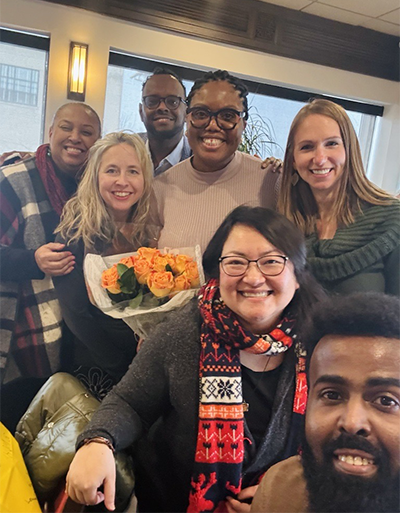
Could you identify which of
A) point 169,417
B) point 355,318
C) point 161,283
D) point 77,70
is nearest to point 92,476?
point 169,417

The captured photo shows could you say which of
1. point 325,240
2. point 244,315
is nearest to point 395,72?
point 325,240

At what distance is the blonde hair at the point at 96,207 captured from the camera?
119 centimetres

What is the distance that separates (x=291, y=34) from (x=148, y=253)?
2.29ft

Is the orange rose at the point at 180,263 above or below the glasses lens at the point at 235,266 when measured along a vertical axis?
below

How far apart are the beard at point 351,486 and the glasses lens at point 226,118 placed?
0.77m

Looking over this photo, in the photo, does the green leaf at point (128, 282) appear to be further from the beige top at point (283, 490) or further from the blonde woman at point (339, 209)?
the beige top at point (283, 490)

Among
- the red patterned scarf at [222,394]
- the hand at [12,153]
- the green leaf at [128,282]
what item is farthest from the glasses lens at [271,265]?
the hand at [12,153]

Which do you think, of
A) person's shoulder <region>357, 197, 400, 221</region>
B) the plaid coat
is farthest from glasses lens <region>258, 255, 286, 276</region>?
the plaid coat

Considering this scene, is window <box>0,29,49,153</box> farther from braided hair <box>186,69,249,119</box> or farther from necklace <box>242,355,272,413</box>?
necklace <box>242,355,272,413</box>

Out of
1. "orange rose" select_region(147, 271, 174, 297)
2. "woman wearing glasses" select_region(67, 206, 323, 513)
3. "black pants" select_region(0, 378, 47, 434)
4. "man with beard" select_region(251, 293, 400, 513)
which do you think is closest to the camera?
"man with beard" select_region(251, 293, 400, 513)

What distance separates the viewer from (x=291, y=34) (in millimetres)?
1214

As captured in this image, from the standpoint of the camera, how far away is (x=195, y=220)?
3.84 feet

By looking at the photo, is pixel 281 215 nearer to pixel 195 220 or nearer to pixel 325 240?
pixel 325 240

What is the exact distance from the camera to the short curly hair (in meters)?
0.97
